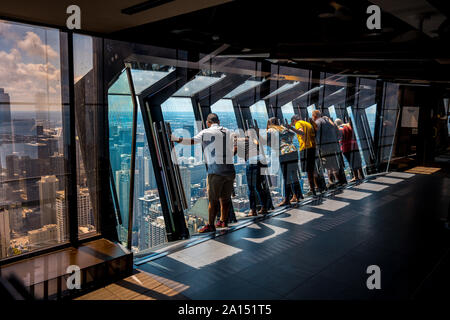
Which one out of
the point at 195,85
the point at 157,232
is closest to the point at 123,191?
the point at 157,232

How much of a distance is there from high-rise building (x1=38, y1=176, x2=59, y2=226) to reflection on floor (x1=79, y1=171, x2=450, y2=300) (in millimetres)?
965

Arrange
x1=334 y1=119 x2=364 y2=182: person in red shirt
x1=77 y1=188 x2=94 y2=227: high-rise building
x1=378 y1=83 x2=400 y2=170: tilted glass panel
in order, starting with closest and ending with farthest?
x1=77 y1=188 x2=94 y2=227: high-rise building, x1=334 y1=119 x2=364 y2=182: person in red shirt, x1=378 y1=83 x2=400 y2=170: tilted glass panel

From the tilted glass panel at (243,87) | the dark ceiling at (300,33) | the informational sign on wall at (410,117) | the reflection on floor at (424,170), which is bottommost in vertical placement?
the reflection on floor at (424,170)

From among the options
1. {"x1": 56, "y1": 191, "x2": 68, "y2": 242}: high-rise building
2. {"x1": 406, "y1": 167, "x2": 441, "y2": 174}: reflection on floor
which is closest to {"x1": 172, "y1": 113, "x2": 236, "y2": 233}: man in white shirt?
{"x1": 56, "y1": 191, "x2": 68, "y2": 242}: high-rise building

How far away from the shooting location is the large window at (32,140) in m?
3.03

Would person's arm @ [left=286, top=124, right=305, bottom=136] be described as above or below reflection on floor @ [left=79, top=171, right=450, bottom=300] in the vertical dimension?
above

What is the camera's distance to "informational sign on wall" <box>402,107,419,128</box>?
10257 mm

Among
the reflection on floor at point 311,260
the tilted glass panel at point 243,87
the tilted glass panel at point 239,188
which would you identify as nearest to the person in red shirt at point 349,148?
the reflection on floor at point 311,260

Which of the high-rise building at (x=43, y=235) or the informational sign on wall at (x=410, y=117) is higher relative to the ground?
the informational sign on wall at (x=410, y=117)

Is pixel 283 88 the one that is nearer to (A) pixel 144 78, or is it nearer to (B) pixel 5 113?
(A) pixel 144 78

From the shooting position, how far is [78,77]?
136 inches

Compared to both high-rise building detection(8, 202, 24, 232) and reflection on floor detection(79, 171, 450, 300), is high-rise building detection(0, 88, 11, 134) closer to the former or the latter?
high-rise building detection(8, 202, 24, 232)

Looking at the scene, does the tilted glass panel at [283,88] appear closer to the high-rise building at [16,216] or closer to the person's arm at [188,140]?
the person's arm at [188,140]

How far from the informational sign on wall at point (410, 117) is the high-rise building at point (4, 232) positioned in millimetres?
10871
